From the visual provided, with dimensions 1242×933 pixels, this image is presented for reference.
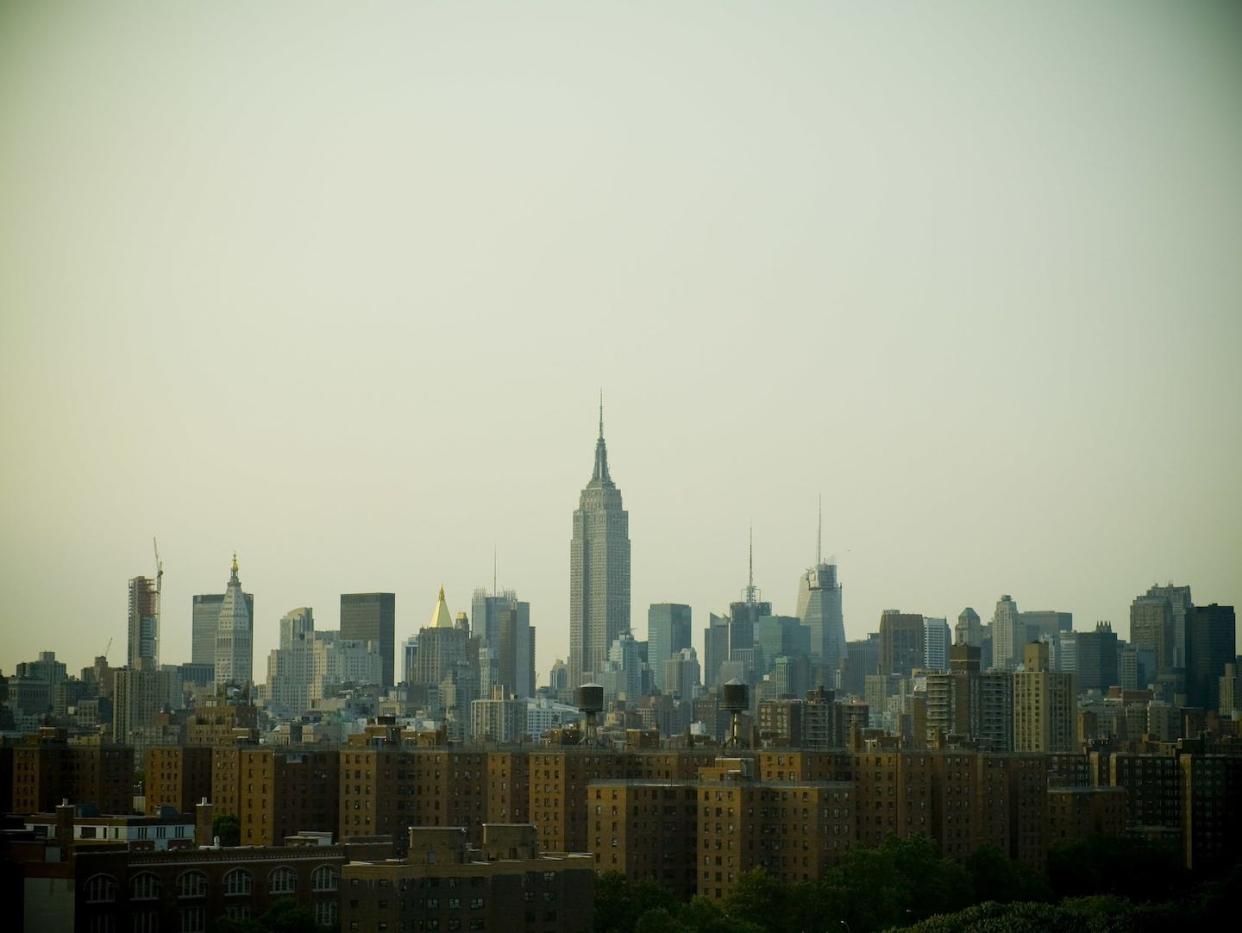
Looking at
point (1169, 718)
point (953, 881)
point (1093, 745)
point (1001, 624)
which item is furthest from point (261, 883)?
point (1001, 624)

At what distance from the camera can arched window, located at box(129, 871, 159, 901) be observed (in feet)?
198

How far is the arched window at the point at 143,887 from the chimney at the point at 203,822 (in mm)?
15781

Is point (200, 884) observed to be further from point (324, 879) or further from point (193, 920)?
point (324, 879)

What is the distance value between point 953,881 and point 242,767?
23681 millimetres

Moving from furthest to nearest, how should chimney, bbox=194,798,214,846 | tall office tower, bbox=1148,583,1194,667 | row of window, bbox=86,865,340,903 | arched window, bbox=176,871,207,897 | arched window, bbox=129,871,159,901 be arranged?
tall office tower, bbox=1148,583,1194,667 → chimney, bbox=194,798,214,846 → arched window, bbox=176,871,207,897 → arched window, bbox=129,871,159,901 → row of window, bbox=86,865,340,903

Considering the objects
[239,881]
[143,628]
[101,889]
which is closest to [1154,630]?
[143,628]

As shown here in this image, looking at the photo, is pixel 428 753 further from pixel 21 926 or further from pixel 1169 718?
pixel 1169 718

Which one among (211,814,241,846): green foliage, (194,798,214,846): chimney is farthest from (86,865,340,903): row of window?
(211,814,241,846): green foliage

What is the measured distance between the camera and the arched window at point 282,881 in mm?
63250

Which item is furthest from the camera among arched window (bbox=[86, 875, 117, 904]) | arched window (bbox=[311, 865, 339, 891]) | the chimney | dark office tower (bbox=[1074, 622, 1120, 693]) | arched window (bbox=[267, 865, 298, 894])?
dark office tower (bbox=[1074, 622, 1120, 693])

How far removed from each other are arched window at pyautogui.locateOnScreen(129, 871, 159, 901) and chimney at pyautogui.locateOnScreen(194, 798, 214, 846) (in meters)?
15.8

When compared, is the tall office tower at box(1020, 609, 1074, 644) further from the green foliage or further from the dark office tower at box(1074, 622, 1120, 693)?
the green foliage

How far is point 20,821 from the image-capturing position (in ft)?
230

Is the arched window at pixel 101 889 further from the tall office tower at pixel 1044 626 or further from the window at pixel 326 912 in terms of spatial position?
the tall office tower at pixel 1044 626
